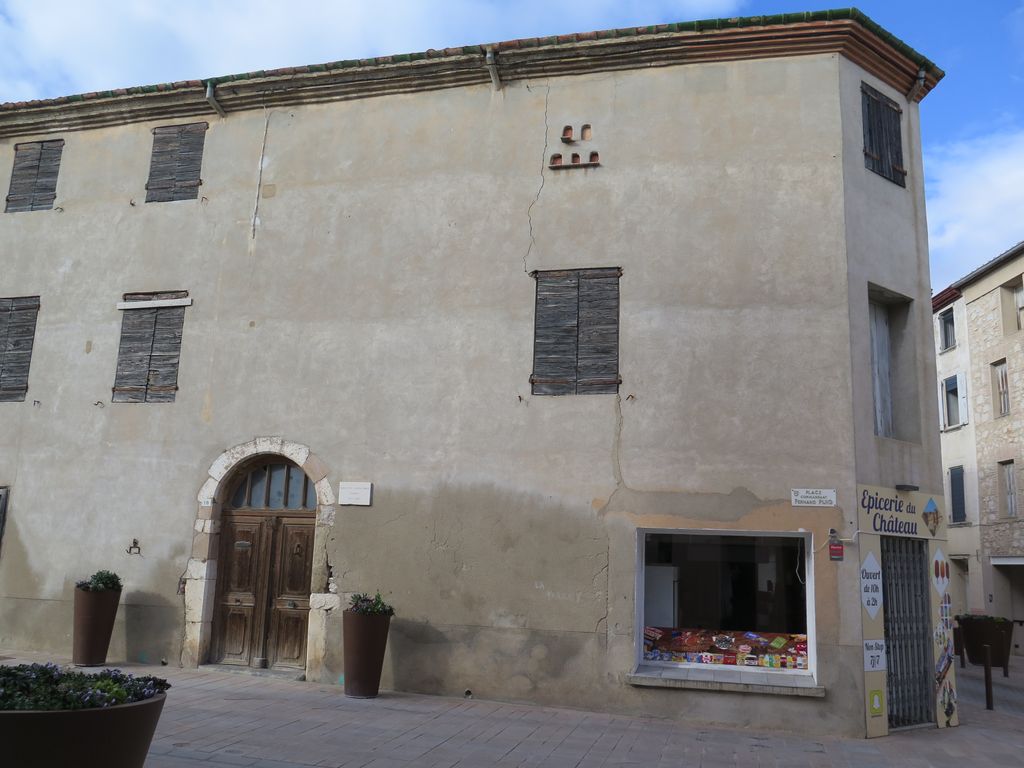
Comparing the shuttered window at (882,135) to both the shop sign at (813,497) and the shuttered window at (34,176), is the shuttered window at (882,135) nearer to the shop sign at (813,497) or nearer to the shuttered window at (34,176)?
the shop sign at (813,497)

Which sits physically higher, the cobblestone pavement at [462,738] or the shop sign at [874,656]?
the shop sign at [874,656]

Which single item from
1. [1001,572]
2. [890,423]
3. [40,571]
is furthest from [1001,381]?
[40,571]

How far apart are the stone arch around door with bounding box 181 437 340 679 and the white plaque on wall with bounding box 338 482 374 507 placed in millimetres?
A: 162

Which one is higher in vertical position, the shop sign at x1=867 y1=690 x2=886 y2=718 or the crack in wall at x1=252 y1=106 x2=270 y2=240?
the crack in wall at x1=252 y1=106 x2=270 y2=240

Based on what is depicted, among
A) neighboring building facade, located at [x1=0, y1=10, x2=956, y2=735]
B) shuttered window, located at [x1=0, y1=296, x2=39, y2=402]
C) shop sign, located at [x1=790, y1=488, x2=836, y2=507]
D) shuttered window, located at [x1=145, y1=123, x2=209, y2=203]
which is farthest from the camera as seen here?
shuttered window, located at [x1=0, y1=296, x2=39, y2=402]

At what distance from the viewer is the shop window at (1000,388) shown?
22031 millimetres

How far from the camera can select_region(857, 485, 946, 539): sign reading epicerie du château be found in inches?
356

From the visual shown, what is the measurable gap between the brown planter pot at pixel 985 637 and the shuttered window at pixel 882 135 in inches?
342

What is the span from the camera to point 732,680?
8781 mm

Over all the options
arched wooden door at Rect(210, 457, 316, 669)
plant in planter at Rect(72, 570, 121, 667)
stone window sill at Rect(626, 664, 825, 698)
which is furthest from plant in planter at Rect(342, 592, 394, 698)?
plant in planter at Rect(72, 570, 121, 667)

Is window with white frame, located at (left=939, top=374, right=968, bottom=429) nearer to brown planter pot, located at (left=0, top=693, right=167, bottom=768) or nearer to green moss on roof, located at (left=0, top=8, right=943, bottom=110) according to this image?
green moss on roof, located at (left=0, top=8, right=943, bottom=110)

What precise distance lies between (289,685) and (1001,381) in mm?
19899

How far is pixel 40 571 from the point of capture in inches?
440

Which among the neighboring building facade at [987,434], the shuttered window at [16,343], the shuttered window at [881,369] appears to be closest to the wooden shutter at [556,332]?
the shuttered window at [881,369]
